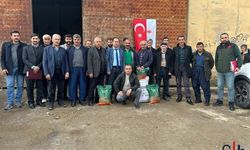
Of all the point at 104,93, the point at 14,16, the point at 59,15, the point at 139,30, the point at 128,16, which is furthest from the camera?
the point at 59,15

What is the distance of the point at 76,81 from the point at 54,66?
26.7 inches

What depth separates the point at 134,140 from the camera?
19.1ft

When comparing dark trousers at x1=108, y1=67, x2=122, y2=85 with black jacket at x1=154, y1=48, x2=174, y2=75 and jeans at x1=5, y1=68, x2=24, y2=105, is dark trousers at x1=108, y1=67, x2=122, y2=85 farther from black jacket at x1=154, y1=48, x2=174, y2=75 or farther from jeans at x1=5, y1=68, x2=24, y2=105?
jeans at x1=5, y1=68, x2=24, y2=105

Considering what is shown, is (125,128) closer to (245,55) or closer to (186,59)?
(186,59)

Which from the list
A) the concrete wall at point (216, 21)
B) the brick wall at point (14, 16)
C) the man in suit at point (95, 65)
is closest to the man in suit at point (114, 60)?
the man in suit at point (95, 65)

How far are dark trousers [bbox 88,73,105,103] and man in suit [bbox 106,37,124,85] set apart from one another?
21 centimetres

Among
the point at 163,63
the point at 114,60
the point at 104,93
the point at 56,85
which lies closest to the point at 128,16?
the point at 163,63

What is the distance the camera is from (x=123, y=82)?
8133mm

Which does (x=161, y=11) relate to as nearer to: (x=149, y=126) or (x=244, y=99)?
(x=244, y=99)

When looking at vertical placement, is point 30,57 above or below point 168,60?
above

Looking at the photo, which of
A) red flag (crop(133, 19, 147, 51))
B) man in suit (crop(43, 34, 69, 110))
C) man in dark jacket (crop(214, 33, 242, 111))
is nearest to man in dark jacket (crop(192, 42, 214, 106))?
man in dark jacket (crop(214, 33, 242, 111))

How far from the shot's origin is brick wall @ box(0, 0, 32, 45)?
9984mm

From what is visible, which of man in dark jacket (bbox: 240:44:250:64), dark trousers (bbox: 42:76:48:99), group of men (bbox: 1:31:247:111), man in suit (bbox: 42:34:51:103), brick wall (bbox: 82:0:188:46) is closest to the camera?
group of men (bbox: 1:31:247:111)

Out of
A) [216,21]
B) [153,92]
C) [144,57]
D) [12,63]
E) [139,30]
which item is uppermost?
[216,21]
